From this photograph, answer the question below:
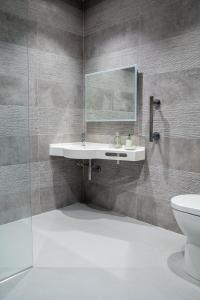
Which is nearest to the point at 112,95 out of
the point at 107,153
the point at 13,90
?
the point at 107,153

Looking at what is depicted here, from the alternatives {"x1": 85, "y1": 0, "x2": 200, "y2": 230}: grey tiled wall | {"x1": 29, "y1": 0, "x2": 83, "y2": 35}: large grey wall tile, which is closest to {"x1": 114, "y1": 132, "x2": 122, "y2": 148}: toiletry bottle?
{"x1": 85, "y1": 0, "x2": 200, "y2": 230}: grey tiled wall

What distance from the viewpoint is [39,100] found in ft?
9.61

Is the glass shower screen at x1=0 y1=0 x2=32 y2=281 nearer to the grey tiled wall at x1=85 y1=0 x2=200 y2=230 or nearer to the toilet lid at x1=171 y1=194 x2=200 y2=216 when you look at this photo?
the toilet lid at x1=171 y1=194 x2=200 y2=216

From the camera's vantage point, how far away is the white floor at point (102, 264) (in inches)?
64.3

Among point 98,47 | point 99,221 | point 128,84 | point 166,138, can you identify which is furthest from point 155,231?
point 98,47

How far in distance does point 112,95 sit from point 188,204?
162 cm

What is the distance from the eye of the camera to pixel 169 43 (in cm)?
248

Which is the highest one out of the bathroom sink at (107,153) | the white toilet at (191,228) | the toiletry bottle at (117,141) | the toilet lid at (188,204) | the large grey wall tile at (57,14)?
the large grey wall tile at (57,14)

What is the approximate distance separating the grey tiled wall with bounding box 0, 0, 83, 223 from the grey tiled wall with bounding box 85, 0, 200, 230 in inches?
13.1

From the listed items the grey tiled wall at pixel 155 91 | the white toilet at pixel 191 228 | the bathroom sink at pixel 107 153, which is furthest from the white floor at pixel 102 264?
the bathroom sink at pixel 107 153

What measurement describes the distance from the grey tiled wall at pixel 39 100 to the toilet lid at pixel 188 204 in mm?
1094

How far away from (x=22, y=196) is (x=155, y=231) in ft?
4.39

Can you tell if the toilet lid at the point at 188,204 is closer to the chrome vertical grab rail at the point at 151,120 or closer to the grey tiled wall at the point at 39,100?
the chrome vertical grab rail at the point at 151,120

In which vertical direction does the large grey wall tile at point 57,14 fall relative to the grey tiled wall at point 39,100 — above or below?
above
